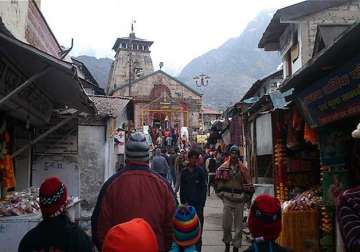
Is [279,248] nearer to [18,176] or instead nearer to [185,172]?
[185,172]

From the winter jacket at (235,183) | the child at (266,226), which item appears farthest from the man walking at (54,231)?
the winter jacket at (235,183)

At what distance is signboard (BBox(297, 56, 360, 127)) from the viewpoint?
17.6ft

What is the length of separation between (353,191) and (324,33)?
7.04 meters

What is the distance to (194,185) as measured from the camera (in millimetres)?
7949

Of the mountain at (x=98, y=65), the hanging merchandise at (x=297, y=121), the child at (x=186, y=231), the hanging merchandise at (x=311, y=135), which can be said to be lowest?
the child at (x=186, y=231)

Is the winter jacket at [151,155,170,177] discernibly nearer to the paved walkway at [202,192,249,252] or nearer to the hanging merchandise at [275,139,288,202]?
the paved walkway at [202,192,249,252]

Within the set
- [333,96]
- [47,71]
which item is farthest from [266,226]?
[47,71]

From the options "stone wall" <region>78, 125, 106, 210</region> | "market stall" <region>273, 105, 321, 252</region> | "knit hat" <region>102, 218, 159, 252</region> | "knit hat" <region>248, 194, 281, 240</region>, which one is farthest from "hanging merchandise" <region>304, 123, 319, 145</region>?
"stone wall" <region>78, 125, 106, 210</region>

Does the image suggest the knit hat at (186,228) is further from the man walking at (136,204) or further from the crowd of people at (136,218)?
the man walking at (136,204)

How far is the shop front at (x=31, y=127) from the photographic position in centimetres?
565

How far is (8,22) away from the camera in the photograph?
25.7ft

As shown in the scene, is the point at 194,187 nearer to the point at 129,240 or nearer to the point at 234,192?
the point at 234,192

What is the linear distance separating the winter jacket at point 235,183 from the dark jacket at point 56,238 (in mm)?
5359

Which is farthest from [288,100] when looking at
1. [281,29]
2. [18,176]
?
[281,29]
